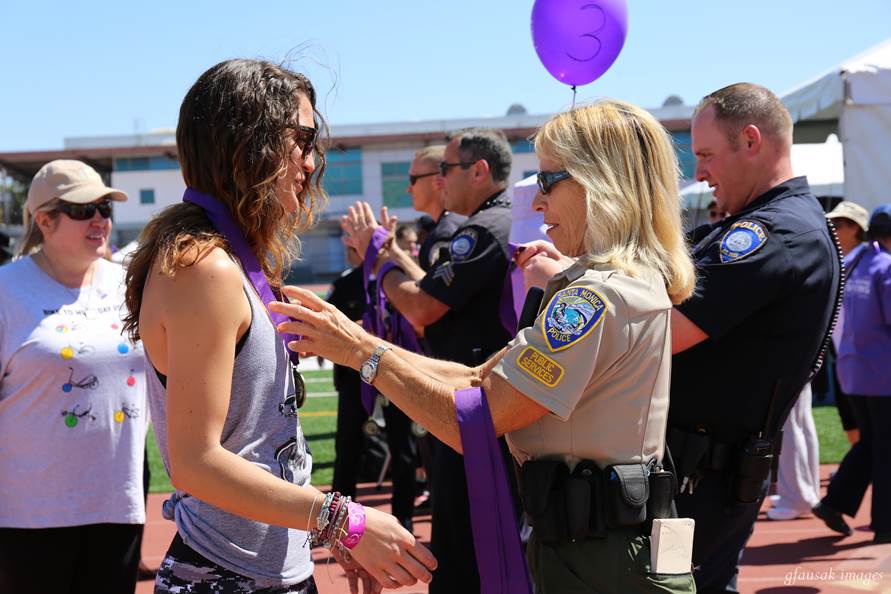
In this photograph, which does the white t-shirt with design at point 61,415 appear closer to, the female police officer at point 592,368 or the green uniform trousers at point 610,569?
the female police officer at point 592,368

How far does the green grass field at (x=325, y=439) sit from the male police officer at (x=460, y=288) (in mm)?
4560

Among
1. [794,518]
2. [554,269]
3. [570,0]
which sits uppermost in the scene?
[570,0]

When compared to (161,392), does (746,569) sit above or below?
below

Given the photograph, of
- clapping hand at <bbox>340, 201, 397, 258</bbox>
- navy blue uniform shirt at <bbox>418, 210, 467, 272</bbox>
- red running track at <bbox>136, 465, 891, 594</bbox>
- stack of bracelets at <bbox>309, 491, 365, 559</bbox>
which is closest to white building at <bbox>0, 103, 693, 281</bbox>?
red running track at <bbox>136, 465, 891, 594</bbox>

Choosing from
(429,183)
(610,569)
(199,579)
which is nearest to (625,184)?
(610,569)

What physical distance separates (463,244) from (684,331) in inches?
75.5

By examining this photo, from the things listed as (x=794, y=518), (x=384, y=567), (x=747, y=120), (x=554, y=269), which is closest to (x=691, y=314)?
(x=554, y=269)

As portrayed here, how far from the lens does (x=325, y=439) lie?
11.9 metres

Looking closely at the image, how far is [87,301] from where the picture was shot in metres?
3.91

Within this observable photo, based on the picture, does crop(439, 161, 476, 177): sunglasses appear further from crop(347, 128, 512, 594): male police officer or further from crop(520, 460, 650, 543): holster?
crop(520, 460, 650, 543): holster

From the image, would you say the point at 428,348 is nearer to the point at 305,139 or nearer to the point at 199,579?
the point at 305,139

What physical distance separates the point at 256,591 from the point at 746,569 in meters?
4.92

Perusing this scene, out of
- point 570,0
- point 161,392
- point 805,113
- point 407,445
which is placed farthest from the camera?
point 805,113

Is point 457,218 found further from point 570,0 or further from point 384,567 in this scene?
point 384,567
